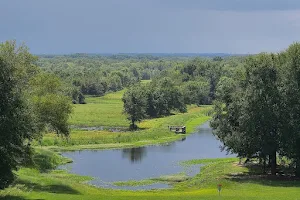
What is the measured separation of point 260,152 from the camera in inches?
1992

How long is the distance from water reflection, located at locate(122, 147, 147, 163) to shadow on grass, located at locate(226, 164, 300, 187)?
22870 mm

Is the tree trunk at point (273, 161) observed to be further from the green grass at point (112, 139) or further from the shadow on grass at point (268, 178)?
the green grass at point (112, 139)

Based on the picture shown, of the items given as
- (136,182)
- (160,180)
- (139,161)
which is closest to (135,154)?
(139,161)

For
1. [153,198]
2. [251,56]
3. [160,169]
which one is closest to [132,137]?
[160,169]

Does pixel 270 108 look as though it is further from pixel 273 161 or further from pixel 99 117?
pixel 99 117

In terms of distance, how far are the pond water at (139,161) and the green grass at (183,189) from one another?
516cm

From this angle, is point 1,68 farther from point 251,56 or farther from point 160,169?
point 160,169

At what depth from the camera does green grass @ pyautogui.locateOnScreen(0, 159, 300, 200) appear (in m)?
35.9

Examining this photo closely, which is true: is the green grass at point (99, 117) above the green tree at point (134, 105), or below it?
below

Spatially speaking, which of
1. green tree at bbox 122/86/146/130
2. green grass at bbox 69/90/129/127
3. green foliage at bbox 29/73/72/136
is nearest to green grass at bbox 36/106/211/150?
green tree at bbox 122/86/146/130

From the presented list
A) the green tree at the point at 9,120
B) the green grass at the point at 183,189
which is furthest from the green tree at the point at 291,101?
the green tree at the point at 9,120

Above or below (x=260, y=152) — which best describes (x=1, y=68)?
above

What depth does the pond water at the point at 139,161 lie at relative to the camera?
5883 cm

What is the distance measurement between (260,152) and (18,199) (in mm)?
28408
